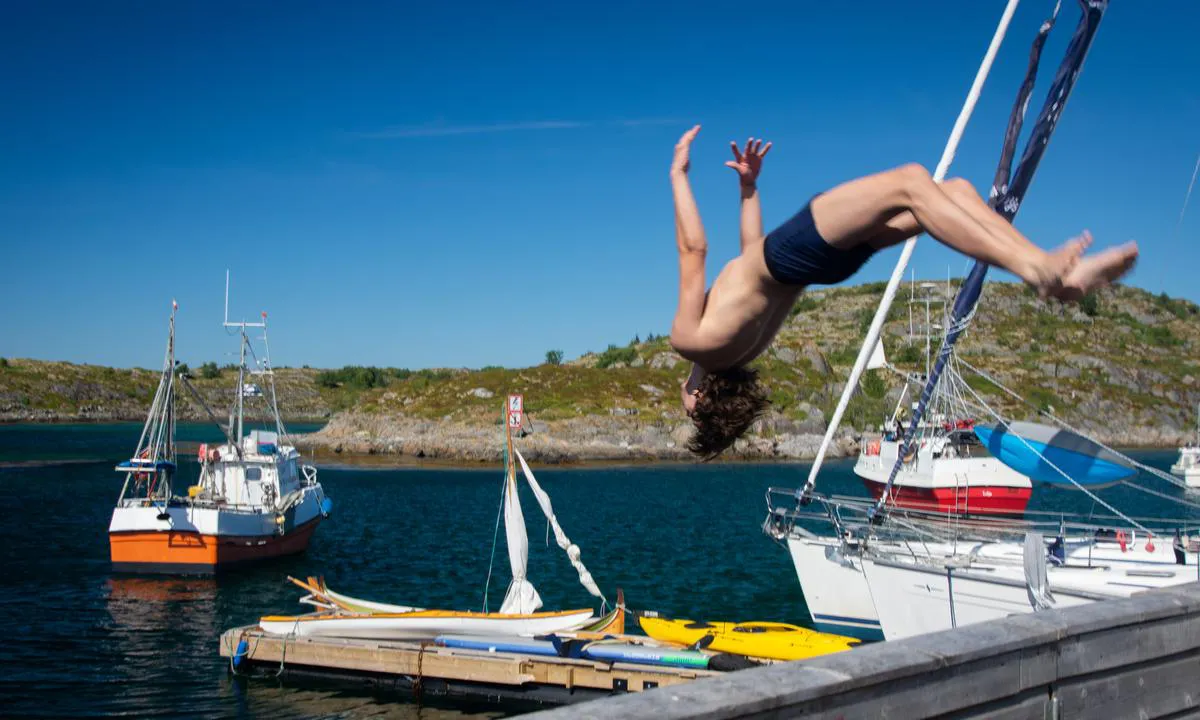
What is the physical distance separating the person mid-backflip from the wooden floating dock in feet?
39.4

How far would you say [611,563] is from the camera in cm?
3631

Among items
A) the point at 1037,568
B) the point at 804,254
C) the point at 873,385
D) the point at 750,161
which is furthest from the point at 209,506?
the point at 873,385

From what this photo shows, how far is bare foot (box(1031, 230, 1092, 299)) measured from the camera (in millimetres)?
3730

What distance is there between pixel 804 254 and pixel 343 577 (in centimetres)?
3234

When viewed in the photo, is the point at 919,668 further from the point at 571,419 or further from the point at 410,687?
the point at 571,419

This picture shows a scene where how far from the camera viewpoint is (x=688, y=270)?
194 inches

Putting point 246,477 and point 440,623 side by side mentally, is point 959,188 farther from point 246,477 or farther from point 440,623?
point 246,477

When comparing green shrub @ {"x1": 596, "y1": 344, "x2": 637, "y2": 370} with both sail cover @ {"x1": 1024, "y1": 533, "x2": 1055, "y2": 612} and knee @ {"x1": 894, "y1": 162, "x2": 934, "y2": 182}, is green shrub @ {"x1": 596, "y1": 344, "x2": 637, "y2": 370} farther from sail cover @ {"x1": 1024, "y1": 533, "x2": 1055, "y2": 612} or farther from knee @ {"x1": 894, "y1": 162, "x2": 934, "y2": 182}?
knee @ {"x1": 894, "y1": 162, "x2": 934, "y2": 182}

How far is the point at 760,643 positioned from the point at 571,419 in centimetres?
8230

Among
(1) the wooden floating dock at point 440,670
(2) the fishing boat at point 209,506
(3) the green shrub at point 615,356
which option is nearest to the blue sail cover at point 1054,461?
(1) the wooden floating dock at point 440,670

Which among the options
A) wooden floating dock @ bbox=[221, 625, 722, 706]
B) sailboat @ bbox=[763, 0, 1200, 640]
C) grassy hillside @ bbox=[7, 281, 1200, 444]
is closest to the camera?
sailboat @ bbox=[763, 0, 1200, 640]

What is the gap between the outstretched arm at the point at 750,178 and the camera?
18.7 ft

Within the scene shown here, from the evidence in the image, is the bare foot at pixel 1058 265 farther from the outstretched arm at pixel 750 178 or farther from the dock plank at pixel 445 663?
the dock plank at pixel 445 663

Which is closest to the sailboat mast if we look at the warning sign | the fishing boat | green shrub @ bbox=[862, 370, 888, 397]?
the fishing boat
